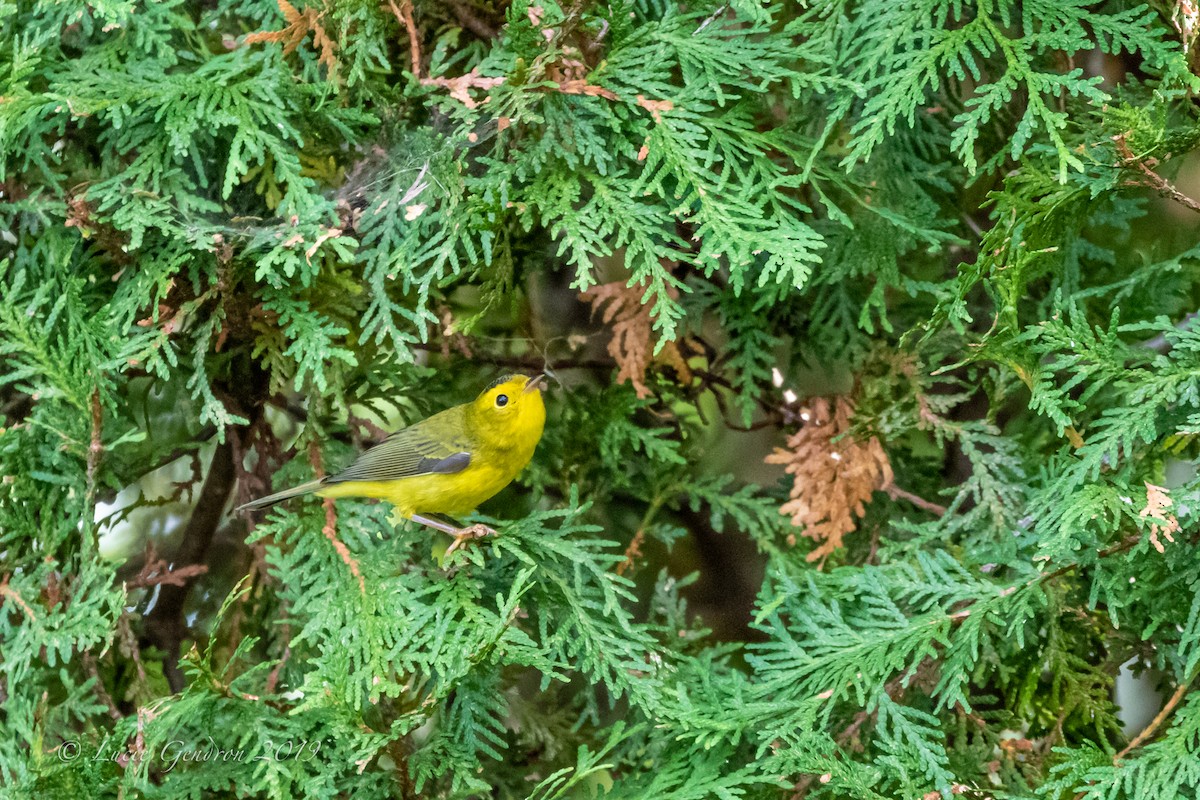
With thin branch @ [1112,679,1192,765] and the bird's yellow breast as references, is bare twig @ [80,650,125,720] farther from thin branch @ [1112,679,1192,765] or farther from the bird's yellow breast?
thin branch @ [1112,679,1192,765]

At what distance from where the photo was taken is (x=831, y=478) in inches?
78.9

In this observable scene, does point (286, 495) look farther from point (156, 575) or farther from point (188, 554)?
point (188, 554)

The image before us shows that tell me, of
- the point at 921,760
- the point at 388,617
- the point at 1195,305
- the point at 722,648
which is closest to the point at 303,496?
the point at 388,617

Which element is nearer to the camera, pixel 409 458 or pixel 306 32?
pixel 306 32

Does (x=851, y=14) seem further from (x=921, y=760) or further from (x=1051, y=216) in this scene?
(x=921, y=760)

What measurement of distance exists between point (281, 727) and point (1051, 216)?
Result: 4.99 ft

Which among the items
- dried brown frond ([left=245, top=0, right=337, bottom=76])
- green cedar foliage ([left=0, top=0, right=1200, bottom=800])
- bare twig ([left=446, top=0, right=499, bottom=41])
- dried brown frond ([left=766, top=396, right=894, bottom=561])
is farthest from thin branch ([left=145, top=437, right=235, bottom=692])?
dried brown frond ([left=766, top=396, right=894, bottom=561])

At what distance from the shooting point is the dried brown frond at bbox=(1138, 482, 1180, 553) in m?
1.50

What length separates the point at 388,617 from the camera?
182 centimetres

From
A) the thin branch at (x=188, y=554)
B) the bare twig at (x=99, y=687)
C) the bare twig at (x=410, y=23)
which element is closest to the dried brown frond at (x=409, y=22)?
the bare twig at (x=410, y=23)

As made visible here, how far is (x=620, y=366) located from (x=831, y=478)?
45cm

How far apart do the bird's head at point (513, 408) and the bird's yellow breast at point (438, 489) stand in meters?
0.09

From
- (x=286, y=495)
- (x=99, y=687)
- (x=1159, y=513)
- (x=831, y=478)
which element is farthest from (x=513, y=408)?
(x=1159, y=513)

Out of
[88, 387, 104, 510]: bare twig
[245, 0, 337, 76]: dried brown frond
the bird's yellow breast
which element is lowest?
the bird's yellow breast
